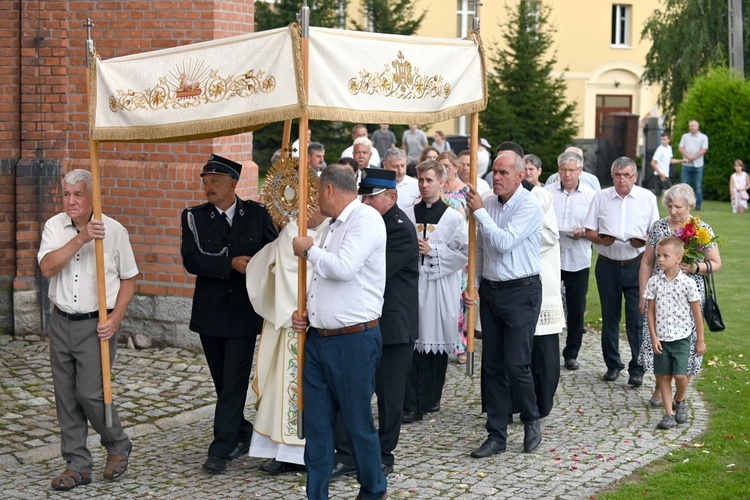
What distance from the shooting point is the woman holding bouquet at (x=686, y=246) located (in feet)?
28.0

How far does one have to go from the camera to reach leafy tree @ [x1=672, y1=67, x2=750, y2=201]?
29.3 metres

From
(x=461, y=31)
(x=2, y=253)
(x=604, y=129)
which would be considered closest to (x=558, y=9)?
(x=461, y=31)

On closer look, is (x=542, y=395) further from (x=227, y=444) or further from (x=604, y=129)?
(x=604, y=129)

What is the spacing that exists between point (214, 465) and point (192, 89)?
2.41 meters

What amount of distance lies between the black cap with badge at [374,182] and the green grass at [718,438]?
7.51 feet

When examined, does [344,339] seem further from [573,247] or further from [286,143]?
[573,247]

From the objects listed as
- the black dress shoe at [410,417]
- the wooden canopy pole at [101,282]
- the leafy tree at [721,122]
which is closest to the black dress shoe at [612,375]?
the black dress shoe at [410,417]

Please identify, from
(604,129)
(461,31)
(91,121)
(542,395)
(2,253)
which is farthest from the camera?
(461,31)

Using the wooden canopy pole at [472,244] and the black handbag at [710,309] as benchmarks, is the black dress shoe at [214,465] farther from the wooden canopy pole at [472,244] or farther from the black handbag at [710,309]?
the black handbag at [710,309]

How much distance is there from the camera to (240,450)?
25.0 feet

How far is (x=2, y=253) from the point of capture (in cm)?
1097

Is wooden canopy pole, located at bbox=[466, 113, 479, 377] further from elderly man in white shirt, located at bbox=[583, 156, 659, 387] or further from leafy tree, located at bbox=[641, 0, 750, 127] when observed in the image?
leafy tree, located at bbox=[641, 0, 750, 127]

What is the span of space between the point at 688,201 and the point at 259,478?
3.96 metres

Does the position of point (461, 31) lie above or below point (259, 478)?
above
